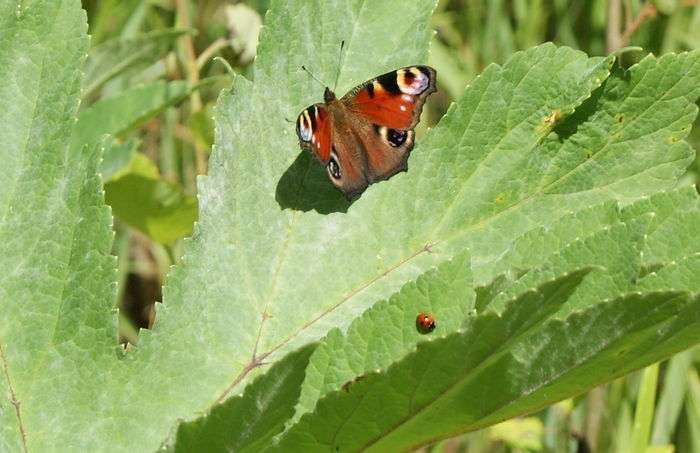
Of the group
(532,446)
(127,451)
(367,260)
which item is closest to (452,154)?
(367,260)

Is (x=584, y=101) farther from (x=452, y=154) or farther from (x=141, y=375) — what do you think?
(x=141, y=375)

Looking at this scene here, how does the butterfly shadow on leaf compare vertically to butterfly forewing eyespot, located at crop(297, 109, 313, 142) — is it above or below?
below

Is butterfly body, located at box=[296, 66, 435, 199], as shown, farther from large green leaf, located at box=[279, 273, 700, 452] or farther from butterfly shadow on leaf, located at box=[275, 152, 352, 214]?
large green leaf, located at box=[279, 273, 700, 452]

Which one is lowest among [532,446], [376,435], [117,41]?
[532,446]

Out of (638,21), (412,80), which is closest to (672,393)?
(638,21)

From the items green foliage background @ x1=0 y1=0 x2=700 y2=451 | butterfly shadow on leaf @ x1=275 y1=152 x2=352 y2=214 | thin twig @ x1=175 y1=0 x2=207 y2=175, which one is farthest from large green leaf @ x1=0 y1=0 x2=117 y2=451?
thin twig @ x1=175 y1=0 x2=207 y2=175

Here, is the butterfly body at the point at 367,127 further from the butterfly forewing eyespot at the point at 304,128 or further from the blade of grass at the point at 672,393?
the blade of grass at the point at 672,393
